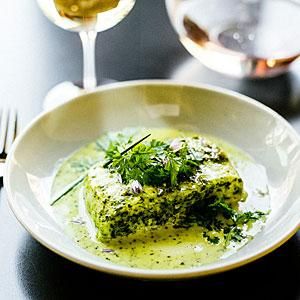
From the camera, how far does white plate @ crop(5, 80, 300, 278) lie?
4.15 feet

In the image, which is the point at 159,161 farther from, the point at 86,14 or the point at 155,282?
the point at 86,14

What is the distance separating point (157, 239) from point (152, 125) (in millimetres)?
363

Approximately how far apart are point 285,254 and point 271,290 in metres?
0.09

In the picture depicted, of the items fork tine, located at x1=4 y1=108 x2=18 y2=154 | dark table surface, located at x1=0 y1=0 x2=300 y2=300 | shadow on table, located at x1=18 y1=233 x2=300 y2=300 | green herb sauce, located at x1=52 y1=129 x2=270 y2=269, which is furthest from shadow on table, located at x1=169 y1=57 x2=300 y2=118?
shadow on table, located at x1=18 y1=233 x2=300 y2=300

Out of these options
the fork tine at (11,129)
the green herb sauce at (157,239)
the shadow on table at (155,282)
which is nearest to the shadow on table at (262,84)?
the green herb sauce at (157,239)

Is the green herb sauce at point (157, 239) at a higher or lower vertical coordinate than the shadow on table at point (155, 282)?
higher

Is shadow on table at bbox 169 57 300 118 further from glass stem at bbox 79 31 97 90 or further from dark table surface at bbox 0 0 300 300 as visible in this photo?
glass stem at bbox 79 31 97 90

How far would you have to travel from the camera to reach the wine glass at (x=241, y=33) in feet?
5.77

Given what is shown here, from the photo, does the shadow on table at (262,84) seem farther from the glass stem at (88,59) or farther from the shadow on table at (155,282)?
the shadow on table at (155,282)

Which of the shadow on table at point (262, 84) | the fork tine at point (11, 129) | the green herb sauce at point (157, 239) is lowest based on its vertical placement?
the green herb sauce at point (157, 239)

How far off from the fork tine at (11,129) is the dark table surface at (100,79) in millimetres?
58

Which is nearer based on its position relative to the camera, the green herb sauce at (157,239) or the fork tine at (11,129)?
the green herb sauce at (157,239)

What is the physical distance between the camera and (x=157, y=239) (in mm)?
1281

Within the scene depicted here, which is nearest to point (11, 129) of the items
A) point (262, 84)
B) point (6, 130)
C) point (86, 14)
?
point (6, 130)
